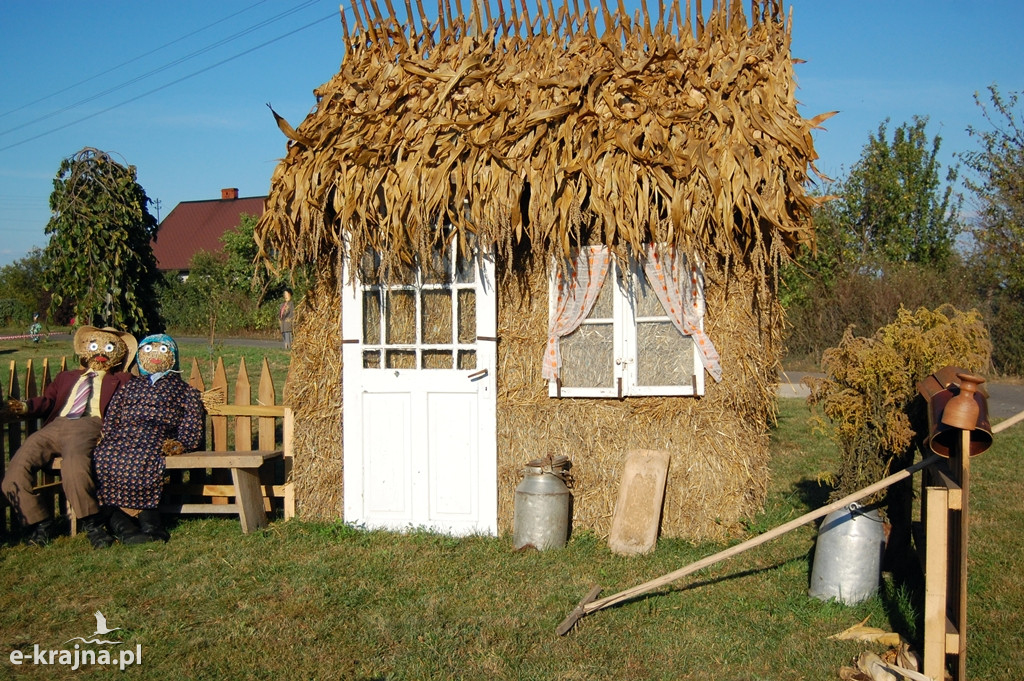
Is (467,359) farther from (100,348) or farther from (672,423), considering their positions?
(100,348)

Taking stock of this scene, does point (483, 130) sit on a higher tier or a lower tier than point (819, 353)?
higher

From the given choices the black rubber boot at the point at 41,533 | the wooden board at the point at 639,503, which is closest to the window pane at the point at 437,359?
the wooden board at the point at 639,503

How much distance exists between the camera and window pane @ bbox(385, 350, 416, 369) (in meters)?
6.71

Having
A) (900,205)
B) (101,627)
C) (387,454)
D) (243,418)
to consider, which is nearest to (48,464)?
(243,418)

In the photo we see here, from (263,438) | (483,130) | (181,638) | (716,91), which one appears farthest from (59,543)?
(716,91)

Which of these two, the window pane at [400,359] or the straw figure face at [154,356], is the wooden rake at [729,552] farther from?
the straw figure face at [154,356]

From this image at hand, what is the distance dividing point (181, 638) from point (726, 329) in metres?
4.04

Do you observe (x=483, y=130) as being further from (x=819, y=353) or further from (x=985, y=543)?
(x=819, y=353)

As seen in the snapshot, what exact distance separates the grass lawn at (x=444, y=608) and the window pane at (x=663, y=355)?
121 cm

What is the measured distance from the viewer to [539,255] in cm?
Answer: 650

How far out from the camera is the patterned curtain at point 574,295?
6328 mm

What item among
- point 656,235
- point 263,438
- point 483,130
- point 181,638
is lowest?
point 181,638

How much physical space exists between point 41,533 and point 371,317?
3.00m

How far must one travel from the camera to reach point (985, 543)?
618 cm
